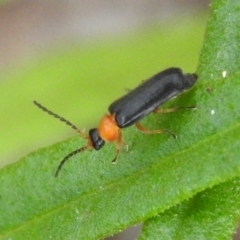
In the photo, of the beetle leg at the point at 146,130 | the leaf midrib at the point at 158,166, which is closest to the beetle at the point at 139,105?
the beetle leg at the point at 146,130

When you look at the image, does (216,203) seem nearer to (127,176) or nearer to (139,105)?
(127,176)

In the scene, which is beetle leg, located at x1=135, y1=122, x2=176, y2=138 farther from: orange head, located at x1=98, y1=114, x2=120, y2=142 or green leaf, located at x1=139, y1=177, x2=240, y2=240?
green leaf, located at x1=139, y1=177, x2=240, y2=240

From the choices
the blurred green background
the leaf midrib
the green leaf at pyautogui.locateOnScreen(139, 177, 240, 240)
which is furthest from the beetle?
the blurred green background

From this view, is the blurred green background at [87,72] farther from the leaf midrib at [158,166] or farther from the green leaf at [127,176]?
A: the leaf midrib at [158,166]

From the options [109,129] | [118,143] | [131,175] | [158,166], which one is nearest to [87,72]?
[109,129]

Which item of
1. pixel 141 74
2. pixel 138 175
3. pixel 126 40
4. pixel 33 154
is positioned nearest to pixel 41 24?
pixel 126 40
